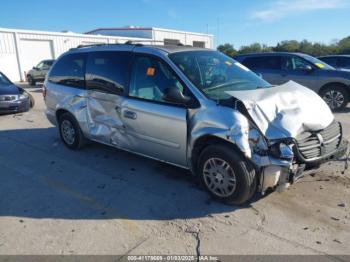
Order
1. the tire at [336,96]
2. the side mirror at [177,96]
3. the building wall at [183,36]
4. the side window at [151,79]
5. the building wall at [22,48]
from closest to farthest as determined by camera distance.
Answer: the side mirror at [177,96]
the side window at [151,79]
the tire at [336,96]
the building wall at [22,48]
the building wall at [183,36]

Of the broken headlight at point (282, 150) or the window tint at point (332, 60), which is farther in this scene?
the window tint at point (332, 60)

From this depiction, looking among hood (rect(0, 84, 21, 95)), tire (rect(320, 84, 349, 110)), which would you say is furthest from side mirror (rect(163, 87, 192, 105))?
hood (rect(0, 84, 21, 95))

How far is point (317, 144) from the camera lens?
3799mm

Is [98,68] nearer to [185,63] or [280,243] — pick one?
[185,63]

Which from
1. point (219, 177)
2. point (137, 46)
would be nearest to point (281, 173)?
point (219, 177)

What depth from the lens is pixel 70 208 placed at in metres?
3.97

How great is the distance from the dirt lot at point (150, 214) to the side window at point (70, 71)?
1.46m

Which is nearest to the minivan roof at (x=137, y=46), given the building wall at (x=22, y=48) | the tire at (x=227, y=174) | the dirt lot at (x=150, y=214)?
the tire at (x=227, y=174)

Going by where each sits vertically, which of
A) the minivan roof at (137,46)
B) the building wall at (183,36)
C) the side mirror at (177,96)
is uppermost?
the building wall at (183,36)

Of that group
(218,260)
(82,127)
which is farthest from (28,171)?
(218,260)

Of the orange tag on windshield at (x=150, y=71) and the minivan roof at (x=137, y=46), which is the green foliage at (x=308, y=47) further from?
the orange tag on windshield at (x=150, y=71)

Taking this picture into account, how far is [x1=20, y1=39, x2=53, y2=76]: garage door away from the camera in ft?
89.2

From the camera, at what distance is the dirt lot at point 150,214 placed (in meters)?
3.20

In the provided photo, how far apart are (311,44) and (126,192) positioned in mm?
40255
